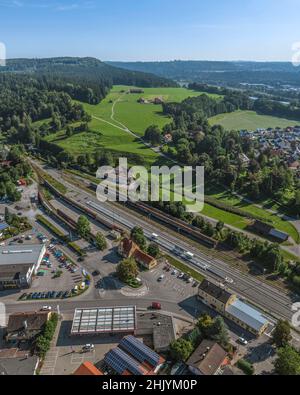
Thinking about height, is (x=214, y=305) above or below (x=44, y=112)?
below

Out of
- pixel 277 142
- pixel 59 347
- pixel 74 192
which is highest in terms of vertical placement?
pixel 277 142

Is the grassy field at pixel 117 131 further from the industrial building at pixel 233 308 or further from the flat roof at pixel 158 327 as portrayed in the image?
the flat roof at pixel 158 327

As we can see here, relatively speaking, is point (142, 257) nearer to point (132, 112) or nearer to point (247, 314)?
point (247, 314)


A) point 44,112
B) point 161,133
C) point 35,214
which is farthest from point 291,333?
point 44,112

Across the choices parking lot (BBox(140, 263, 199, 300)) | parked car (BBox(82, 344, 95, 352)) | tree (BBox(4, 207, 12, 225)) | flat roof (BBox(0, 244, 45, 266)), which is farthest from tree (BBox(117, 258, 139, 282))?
tree (BBox(4, 207, 12, 225))

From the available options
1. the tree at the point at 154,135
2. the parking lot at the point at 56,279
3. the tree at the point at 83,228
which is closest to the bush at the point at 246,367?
the parking lot at the point at 56,279

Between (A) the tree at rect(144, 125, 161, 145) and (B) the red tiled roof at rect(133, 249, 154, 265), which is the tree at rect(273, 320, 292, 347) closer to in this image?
(B) the red tiled roof at rect(133, 249, 154, 265)

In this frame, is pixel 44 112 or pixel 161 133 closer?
pixel 161 133

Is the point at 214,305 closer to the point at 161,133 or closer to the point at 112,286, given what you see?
the point at 112,286
